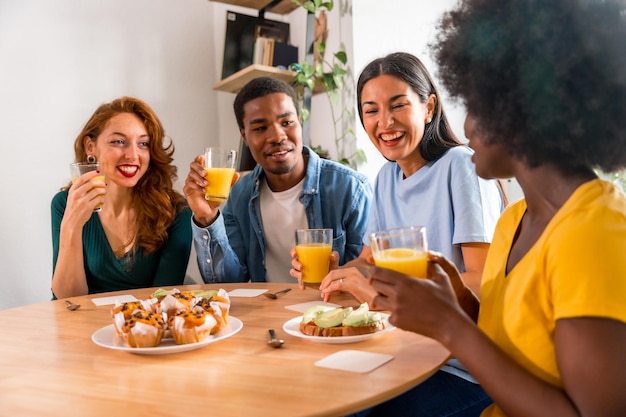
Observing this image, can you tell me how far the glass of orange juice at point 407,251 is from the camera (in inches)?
39.9

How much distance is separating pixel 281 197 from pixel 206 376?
171cm

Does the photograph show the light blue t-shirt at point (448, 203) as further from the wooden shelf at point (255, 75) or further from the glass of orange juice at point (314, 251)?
the wooden shelf at point (255, 75)

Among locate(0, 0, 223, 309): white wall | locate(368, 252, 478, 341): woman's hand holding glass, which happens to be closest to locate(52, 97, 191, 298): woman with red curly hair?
locate(0, 0, 223, 309): white wall

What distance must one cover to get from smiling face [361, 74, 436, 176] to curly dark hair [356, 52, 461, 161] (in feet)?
0.06

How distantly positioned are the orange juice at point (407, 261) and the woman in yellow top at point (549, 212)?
0.04 meters

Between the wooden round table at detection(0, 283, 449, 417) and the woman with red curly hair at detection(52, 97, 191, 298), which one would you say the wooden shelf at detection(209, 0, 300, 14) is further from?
the wooden round table at detection(0, 283, 449, 417)

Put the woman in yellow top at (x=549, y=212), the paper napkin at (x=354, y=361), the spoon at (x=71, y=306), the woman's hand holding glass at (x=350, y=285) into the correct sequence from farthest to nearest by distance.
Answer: the spoon at (x=71, y=306) < the woman's hand holding glass at (x=350, y=285) < the paper napkin at (x=354, y=361) < the woman in yellow top at (x=549, y=212)

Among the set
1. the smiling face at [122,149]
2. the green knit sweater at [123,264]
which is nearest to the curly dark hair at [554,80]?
the green knit sweater at [123,264]

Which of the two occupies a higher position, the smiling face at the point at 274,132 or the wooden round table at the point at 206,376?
the smiling face at the point at 274,132

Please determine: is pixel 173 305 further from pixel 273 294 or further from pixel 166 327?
pixel 273 294

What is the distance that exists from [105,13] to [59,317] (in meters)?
2.88

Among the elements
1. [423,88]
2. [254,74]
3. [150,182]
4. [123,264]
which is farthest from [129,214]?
[423,88]

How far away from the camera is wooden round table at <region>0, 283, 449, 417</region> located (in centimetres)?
82

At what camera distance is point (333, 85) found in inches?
132
